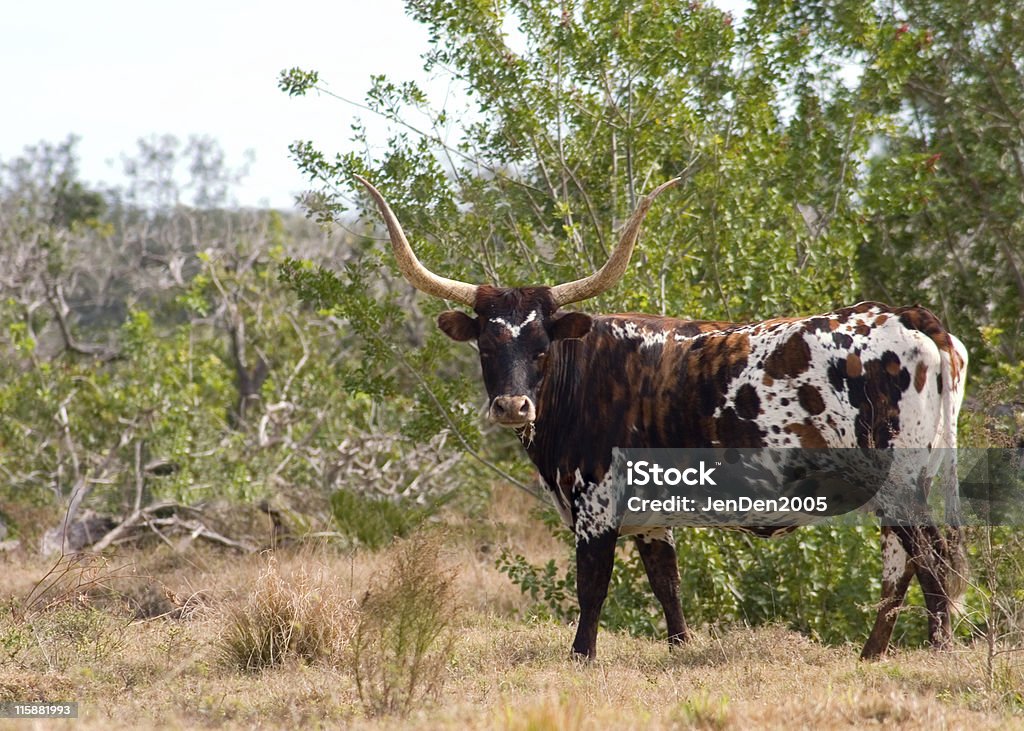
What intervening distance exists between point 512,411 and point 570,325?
71 cm

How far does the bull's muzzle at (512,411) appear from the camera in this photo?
598 centimetres

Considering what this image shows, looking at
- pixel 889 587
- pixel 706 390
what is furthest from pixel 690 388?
pixel 889 587

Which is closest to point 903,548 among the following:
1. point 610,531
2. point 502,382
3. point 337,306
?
point 610,531

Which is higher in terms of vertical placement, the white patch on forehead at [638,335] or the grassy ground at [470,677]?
the white patch on forehead at [638,335]

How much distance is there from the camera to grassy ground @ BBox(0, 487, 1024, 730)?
467 cm

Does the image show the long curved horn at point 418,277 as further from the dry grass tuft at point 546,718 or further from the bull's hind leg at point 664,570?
the dry grass tuft at point 546,718

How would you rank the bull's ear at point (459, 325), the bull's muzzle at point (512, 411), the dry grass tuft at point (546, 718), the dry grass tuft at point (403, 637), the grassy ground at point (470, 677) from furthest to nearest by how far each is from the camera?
the bull's ear at point (459, 325) → the bull's muzzle at point (512, 411) → the dry grass tuft at point (403, 637) → the grassy ground at point (470, 677) → the dry grass tuft at point (546, 718)

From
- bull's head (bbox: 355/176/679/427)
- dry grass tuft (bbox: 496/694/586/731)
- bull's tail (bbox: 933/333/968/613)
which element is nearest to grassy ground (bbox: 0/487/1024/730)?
dry grass tuft (bbox: 496/694/586/731)

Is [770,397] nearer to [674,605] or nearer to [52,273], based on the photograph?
[674,605]

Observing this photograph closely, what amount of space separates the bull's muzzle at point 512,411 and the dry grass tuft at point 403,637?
0.93 meters

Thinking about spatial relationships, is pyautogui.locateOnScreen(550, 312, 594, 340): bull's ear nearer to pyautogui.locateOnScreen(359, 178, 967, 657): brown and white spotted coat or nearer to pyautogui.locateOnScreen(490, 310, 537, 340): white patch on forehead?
pyautogui.locateOnScreen(359, 178, 967, 657): brown and white spotted coat

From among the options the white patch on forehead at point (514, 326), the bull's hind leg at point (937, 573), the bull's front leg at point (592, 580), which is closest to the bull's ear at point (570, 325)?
the white patch on forehead at point (514, 326)

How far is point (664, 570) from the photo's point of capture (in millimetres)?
7086

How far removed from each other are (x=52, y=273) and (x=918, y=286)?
1097cm
